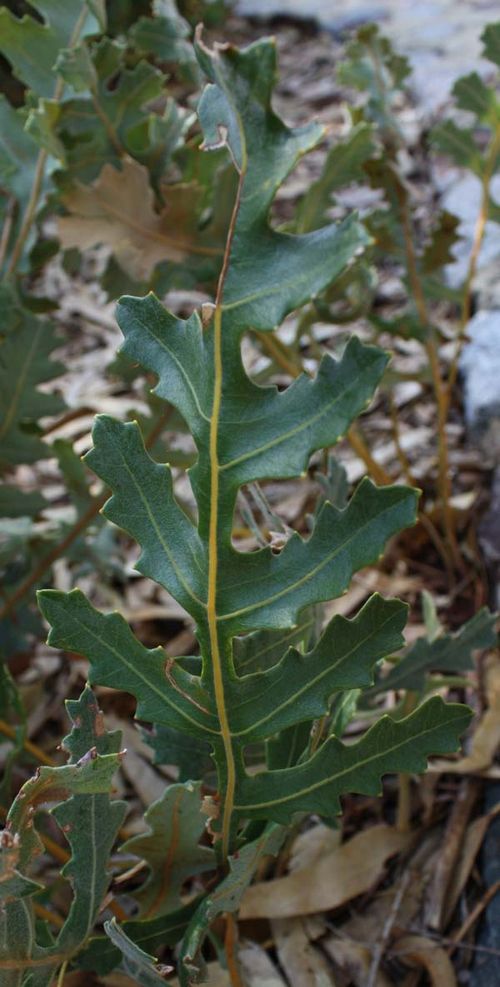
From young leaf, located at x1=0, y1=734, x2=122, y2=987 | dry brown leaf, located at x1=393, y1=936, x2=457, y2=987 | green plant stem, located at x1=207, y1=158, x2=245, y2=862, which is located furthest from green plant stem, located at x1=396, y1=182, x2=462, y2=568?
young leaf, located at x1=0, y1=734, x2=122, y2=987

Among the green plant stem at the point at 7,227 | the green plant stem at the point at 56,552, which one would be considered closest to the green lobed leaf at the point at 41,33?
the green plant stem at the point at 7,227

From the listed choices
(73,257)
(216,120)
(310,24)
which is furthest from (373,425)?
(310,24)

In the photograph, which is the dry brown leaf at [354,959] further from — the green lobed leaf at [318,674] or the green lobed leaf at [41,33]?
the green lobed leaf at [41,33]

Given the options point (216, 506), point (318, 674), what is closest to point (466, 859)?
point (318, 674)

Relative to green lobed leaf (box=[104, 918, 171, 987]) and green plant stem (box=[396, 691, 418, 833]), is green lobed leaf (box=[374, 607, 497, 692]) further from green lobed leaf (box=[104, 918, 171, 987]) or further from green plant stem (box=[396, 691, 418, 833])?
green lobed leaf (box=[104, 918, 171, 987])

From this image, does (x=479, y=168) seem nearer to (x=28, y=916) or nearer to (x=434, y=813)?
(x=434, y=813)
